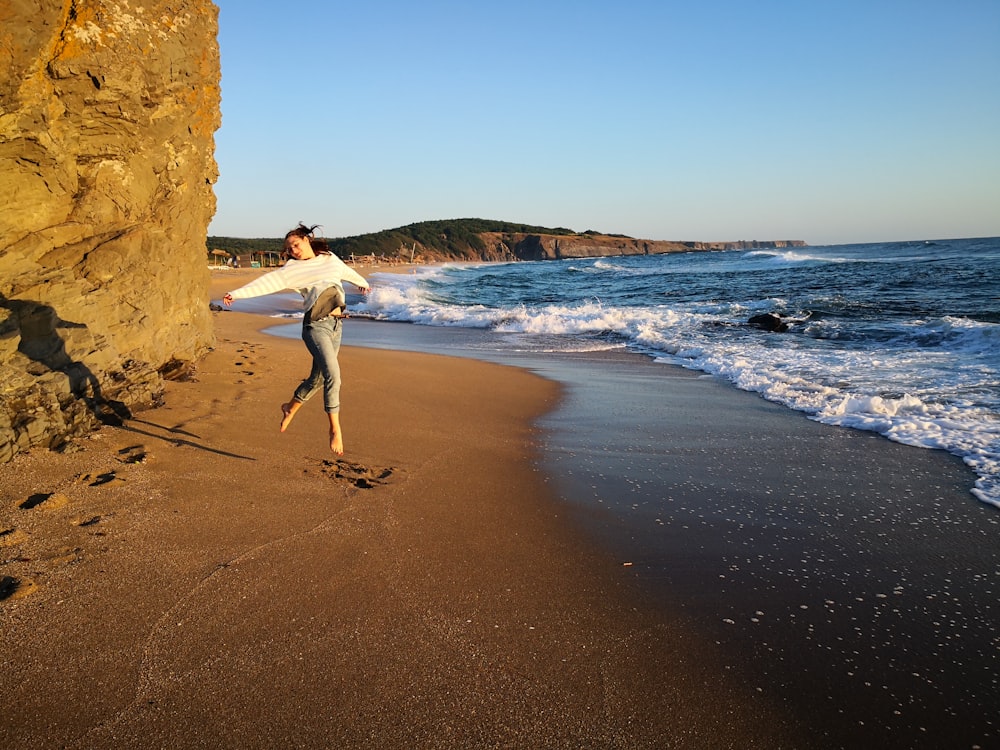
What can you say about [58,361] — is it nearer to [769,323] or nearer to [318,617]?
[318,617]

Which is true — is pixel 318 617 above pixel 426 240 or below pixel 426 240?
below

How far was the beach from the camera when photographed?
2.31 meters

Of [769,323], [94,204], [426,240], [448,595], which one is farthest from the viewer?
[426,240]

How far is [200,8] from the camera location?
6660mm

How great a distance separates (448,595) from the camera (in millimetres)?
3129

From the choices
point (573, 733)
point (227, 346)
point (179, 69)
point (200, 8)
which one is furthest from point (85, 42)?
point (573, 733)

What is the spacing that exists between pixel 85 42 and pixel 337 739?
5.51 m

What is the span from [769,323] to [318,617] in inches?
610

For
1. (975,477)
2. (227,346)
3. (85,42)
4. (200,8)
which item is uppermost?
(200,8)

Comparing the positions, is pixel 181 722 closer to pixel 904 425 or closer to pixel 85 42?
pixel 85 42

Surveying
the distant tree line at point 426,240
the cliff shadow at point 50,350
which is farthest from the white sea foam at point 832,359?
the distant tree line at point 426,240

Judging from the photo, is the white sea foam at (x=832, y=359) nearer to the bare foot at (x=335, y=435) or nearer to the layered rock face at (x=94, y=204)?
the bare foot at (x=335, y=435)

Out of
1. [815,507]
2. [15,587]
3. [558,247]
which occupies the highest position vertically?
[558,247]

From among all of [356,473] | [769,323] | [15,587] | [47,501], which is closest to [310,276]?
[356,473]
